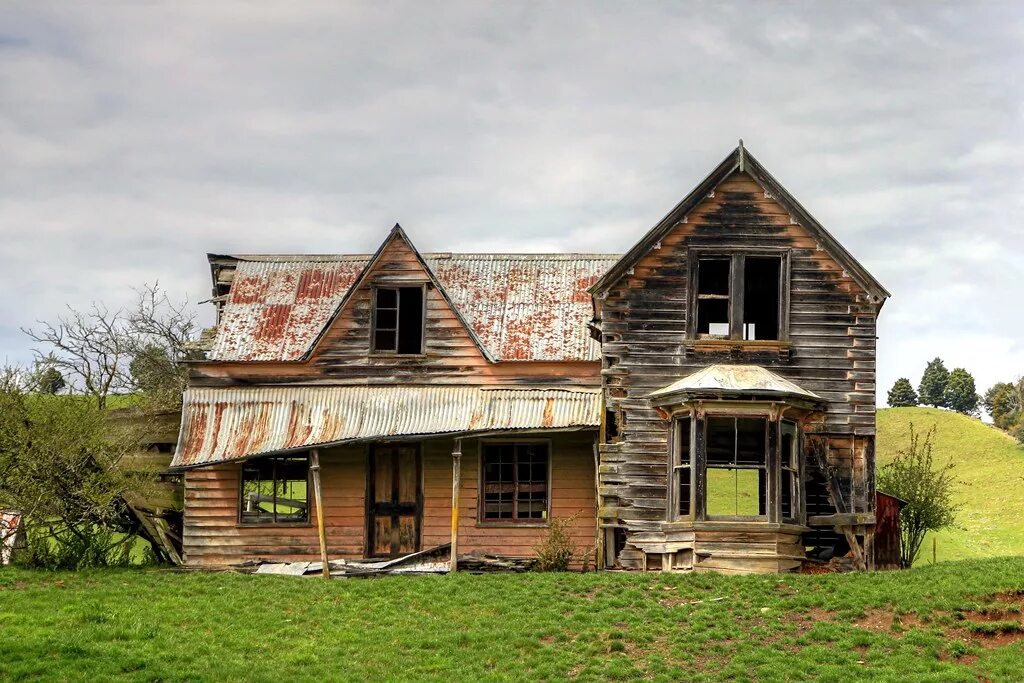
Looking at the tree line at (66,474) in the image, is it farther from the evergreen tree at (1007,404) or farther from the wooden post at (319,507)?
the evergreen tree at (1007,404)

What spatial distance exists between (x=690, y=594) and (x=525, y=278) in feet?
36.7

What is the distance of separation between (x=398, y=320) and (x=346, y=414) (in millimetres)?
2565

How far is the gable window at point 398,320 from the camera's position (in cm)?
2914

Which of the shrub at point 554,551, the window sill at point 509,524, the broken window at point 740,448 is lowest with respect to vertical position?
the shrub at point 554,551

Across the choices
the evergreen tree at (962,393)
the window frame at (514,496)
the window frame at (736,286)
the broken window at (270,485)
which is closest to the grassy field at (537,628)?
the window frame at (514,496)

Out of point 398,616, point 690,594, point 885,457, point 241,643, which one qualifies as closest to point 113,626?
point 241,643

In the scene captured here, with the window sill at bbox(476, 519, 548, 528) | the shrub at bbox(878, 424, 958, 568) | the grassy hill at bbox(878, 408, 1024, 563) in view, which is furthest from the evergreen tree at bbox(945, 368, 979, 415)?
the window sill at bbox(476, 519, 548, 528)

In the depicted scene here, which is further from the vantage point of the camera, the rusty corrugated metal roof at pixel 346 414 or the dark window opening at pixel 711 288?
the rusty corrugated metal roof at pixel 346 414

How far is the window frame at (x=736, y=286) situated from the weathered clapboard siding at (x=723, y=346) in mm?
97

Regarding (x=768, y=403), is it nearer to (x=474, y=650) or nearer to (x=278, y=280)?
(x=474, y=650)

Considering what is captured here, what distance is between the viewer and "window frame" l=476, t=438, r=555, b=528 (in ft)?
90.4

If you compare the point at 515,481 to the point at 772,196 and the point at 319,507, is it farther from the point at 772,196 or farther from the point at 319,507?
the point at 772,196

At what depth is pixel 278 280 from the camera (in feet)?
103

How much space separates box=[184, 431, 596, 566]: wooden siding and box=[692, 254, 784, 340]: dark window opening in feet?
12.4
